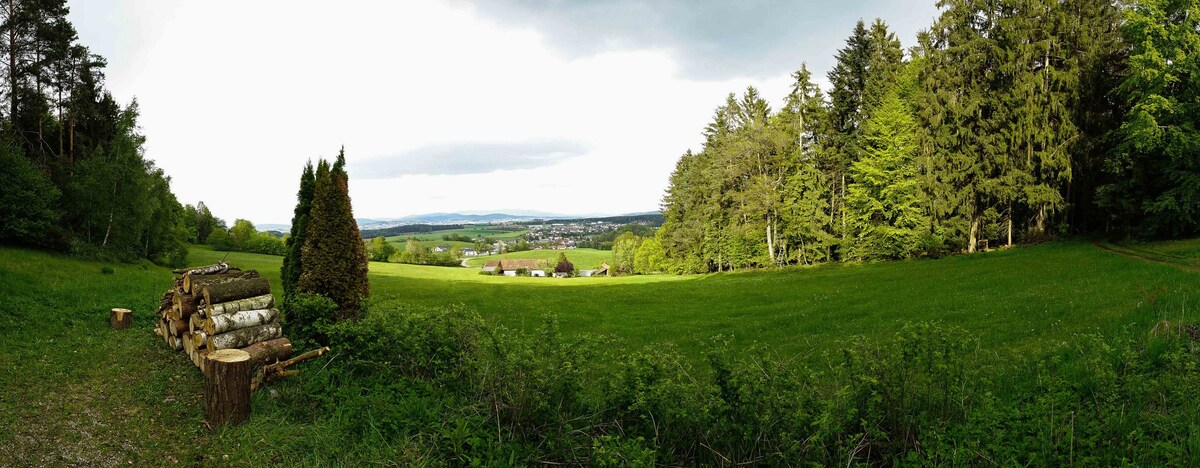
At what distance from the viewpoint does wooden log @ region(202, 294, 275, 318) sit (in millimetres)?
7654

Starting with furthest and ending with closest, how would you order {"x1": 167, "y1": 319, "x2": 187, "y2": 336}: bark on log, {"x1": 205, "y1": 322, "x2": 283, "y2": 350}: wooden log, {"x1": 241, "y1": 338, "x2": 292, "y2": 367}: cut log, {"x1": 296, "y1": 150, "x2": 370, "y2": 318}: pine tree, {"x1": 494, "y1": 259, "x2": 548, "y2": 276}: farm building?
{"x1": 494, "y1": 259, "x2": 548, "y2": 276}: farm building, {"x1": 296, "y1": 150, "x2": 370, "y2": 318}: pine tree, {"x1": 167, "y1": 319, "x2": 187, "y2": 336}: bark on log, {"x1": 205, "y1": 322, "x2": 283, "y2": 350}: wooden log, {"x1": 241, "y1": 338, "x2": 292, "y2": 367}: cut log

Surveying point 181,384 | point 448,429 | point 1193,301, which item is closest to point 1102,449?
Result: point 448,429

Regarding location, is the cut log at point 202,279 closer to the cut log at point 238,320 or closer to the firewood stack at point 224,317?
the firewood stack at point 224,317

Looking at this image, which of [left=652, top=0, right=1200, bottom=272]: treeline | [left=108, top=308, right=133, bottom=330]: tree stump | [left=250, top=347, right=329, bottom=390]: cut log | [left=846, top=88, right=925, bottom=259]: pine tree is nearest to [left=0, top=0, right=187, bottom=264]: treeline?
[left=108, top=308, right=133, bottom=330]: tree stump

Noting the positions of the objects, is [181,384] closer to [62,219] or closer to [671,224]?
[62,219]

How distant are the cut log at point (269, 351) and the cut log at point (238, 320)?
41cm

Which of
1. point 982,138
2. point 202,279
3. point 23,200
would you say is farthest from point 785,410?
point 23,200

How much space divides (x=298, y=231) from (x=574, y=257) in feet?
274

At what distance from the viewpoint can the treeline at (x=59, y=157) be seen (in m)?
22.6

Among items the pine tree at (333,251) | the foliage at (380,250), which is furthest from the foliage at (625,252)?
the pine tree at (333,251)

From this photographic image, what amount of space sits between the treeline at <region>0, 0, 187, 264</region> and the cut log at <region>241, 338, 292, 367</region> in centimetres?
2534

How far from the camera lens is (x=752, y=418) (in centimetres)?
421

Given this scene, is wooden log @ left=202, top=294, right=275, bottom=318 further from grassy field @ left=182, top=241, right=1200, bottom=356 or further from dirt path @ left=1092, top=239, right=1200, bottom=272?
dirt path @ left=1092, top=239, right=1200, bottom=272

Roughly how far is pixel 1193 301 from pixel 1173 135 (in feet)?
53.1
